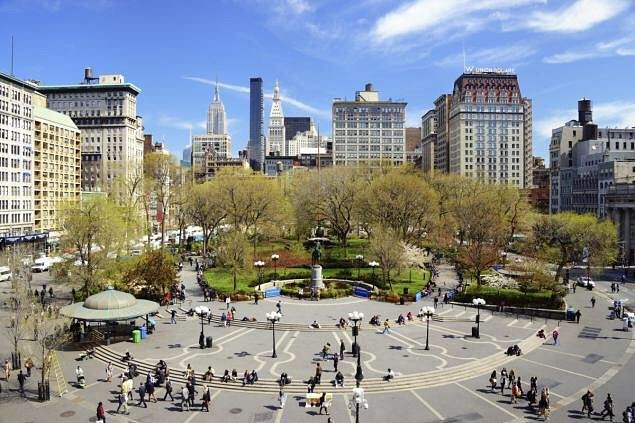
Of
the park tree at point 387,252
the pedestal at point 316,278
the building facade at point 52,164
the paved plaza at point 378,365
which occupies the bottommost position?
the paved plaza at point 378,365

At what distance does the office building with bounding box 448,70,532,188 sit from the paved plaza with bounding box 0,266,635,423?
12067 cm

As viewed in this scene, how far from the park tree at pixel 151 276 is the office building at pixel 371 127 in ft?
447

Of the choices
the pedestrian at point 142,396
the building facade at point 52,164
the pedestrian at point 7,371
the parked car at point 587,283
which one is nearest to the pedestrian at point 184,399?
the pedestrian at point 142,396

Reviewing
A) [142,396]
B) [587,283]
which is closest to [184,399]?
[142,396]

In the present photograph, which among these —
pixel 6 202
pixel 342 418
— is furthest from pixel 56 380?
pixel 6 202

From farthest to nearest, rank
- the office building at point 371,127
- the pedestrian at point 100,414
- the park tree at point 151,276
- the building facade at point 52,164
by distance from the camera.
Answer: the office building at point 371,127
the building facade at point 52,164
the park tree at point 151,276
the pedestrian at point 100,414

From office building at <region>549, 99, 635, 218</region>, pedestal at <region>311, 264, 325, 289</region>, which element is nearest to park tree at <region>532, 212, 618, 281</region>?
office building at <region>549, 99, 635, 218</region>

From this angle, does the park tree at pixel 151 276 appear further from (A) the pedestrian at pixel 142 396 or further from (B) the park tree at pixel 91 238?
(A) the pedestrian at pixel 142 396

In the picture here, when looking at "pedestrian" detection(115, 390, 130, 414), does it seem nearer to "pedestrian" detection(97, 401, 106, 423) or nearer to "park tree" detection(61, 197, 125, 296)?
"pedestrian" detection(97, 401, 106, 423)

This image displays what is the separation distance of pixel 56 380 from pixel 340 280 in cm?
3768

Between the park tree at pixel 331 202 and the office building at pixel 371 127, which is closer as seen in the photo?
the park tree at pixel 331 202

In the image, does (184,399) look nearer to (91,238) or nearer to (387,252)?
(91,238)

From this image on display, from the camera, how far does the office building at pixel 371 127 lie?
615ft

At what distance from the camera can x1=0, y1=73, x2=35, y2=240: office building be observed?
83.1 metres
